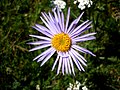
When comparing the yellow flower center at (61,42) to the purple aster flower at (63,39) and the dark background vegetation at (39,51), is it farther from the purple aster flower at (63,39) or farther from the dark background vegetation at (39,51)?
the dark background vegetation at (39,51)

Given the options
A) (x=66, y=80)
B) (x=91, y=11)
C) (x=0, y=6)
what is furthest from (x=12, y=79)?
(x=91, y=11)

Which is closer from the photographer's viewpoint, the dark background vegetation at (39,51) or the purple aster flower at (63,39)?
the purple aster flower at (63,39)

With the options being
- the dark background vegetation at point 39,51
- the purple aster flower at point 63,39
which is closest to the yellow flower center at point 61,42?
the purple aster flower at point 63,39

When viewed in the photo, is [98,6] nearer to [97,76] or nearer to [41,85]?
[97,76]

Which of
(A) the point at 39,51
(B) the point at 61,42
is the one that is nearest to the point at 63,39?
(B) the point at 61,42

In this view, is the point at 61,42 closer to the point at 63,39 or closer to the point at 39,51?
the point at 63,39

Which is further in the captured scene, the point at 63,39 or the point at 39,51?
the point at 39,51

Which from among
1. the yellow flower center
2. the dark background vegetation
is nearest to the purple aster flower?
the yellow flower center

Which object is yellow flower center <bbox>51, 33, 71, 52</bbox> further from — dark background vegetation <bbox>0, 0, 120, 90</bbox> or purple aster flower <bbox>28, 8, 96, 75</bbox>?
dark background vegetation <bbox>0, 0, 120, 90</bbox>
